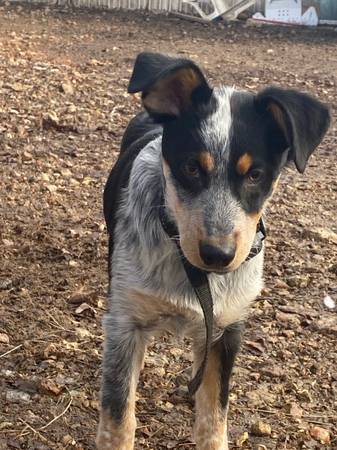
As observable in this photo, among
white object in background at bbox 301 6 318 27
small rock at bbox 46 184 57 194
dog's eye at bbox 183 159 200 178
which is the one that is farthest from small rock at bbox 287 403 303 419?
white object in background at bbox 301 6 318 27

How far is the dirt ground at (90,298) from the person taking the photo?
410 centimetres

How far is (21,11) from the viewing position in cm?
1447

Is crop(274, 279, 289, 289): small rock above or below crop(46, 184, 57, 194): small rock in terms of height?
below

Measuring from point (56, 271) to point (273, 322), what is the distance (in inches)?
53.0

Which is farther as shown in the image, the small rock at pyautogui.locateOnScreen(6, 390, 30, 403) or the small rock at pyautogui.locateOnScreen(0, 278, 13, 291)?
the small rock at pyautogui.locateOnScreen(0, 278, 13, 291)

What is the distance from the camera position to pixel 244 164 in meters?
3.23

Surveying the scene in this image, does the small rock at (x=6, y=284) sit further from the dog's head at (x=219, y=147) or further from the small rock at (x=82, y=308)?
the dog's head at (x=219, y=147)

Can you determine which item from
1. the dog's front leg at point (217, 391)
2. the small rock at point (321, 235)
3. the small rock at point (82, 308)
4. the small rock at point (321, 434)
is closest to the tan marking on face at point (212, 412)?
the dog's front leg at point (217, 391)

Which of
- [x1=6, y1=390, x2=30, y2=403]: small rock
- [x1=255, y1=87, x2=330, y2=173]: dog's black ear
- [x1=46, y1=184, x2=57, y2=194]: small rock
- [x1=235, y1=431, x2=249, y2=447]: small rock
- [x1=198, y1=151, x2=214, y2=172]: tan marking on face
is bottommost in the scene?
[x1=235, y1=431, x2=249, y2=447]: small rock

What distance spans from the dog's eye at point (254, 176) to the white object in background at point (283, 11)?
12.8 m

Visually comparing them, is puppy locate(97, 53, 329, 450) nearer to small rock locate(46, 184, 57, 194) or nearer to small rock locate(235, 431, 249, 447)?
small rock locate(235, 431, 249, 447)

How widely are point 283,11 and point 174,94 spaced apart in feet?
41.7

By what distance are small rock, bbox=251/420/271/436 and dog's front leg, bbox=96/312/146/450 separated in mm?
679

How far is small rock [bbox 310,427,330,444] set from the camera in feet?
13.3
